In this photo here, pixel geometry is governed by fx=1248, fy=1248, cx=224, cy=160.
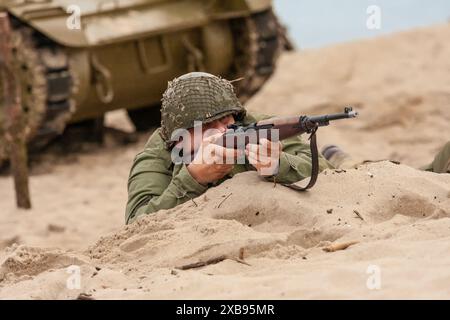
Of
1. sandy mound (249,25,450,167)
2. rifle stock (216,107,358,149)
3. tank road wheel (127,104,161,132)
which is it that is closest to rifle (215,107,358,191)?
rifle stock (216,107,358,149)

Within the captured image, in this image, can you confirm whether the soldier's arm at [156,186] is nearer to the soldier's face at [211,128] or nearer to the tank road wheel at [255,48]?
the soldier's face at [211,128]

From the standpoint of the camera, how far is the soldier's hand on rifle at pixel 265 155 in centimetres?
466

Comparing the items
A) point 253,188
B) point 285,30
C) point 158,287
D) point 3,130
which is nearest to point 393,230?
point 253,188

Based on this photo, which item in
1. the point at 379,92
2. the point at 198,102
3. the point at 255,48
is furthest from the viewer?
the point at 379,92

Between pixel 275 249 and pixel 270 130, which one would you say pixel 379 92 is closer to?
pixel 270 130

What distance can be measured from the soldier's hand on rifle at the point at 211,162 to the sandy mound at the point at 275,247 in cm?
7

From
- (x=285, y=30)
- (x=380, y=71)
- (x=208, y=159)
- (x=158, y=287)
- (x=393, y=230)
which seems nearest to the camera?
(x=158, y=287)

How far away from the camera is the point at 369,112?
1313cm

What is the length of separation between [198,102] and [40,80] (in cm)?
610

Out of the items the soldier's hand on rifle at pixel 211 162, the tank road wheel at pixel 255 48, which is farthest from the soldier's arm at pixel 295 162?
the tank road wheel at pixel 255 48

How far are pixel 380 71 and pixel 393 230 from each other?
10.9 m

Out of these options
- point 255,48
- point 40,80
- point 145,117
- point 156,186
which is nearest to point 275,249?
point 156,186

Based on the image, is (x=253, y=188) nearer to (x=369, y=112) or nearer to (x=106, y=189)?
(x=106, y=189)

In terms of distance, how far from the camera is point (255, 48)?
12.4 metres
